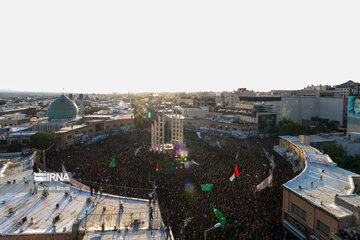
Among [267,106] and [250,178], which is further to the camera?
[267,106]

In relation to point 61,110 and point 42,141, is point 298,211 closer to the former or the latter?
point 42,141

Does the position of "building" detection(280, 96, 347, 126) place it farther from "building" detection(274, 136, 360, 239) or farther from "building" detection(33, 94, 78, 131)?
"building" detection(33, 94, 78, 131)

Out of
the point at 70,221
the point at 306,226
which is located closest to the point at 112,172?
the point at 70,221

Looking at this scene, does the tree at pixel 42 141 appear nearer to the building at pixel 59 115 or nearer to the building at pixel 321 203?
the building at pixel 59 115

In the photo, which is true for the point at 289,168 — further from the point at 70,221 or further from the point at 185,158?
the point at 70,221

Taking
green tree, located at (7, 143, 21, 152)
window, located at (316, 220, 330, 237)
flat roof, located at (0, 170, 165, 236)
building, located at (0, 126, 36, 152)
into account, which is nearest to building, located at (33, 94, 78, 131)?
building, located at (0, 126, 36, 152)

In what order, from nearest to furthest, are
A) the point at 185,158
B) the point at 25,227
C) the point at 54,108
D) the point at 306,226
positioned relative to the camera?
the point at 25,227, the point at 306,226, the point at 185,158, the point at 54,108
